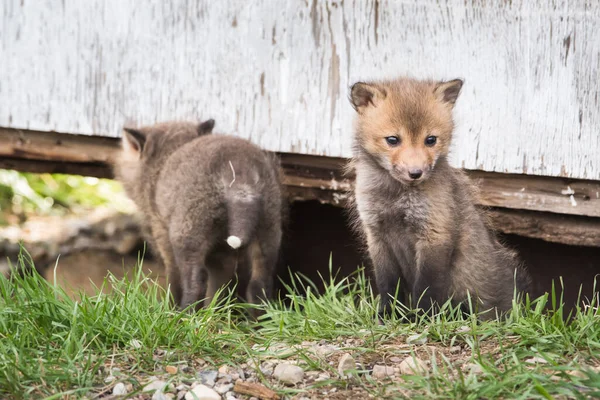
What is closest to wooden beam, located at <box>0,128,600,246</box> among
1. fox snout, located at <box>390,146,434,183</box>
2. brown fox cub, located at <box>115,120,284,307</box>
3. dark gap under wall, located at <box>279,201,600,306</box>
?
brown fox cub, located at <box>115,120,284,307</box>

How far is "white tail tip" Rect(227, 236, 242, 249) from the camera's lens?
4.16 meters

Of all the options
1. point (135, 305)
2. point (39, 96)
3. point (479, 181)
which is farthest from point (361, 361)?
point (39, 96)

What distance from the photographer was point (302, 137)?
16.7ft

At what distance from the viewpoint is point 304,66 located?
4.99 m

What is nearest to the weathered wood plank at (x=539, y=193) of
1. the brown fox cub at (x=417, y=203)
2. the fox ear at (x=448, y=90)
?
the brown fox cub at (x=417, y=203)

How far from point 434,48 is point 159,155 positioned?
76.5 inches

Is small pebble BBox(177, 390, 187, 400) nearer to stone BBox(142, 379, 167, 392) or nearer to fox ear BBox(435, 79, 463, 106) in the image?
stone BBox(142, 379, 167, 392)

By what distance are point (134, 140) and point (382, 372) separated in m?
2.72

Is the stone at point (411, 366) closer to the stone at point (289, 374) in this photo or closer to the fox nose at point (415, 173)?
the stone at point (289, 374)

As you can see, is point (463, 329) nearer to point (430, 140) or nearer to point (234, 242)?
point (430, 140)

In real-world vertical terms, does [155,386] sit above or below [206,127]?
below

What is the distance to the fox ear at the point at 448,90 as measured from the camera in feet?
12.8

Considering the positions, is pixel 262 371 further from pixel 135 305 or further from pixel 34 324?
pixel 34 324

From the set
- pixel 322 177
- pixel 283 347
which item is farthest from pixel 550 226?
pixel 283 347
